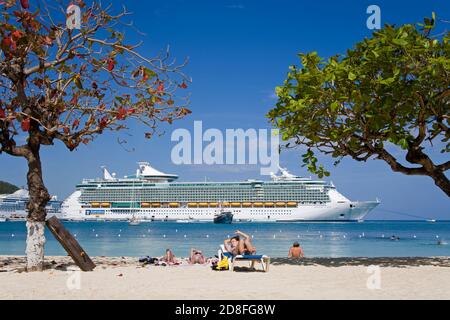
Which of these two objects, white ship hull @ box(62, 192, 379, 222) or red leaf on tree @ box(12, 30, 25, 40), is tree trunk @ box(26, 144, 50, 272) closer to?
red leaf on tree @ box(12, 30, 25, 40)

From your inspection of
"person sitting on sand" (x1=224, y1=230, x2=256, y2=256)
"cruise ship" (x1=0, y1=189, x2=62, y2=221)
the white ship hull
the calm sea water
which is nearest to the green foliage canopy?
"person sitting on sand" (x1=224, y1=230, x2=256, y2=256)

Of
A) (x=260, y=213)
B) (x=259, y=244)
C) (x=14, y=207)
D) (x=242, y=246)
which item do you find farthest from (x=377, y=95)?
(x=14, y=207)

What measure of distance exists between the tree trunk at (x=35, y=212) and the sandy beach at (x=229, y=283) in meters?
0.31

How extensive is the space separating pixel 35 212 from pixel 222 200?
71112 mm

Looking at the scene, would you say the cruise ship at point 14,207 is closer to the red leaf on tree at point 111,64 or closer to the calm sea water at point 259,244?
the calm sea water at point 259,244

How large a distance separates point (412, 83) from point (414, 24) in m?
1.06

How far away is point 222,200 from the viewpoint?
80.4 m

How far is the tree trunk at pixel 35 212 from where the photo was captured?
9.52 metres

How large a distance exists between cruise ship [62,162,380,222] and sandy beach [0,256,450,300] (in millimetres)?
67977

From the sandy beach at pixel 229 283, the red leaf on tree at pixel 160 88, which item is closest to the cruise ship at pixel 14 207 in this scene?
the red leaf on tree at pixel 160 88

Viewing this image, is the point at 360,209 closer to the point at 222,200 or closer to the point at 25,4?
the point at 222,200

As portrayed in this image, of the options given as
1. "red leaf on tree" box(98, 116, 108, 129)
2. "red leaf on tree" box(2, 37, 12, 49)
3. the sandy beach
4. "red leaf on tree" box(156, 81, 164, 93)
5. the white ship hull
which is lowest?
the sandy beach

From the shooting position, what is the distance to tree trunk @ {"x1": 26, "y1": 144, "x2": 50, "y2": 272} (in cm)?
952
